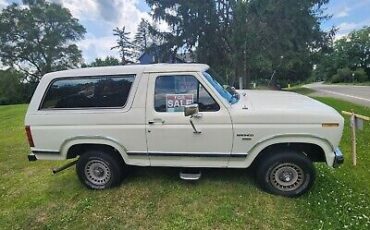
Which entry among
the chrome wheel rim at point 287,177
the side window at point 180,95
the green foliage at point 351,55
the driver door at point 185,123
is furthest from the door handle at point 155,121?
the green foliage at point 351,55

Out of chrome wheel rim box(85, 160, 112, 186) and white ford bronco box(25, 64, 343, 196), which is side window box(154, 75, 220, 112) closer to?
white ford bronco box(25, 64, 343, 196)

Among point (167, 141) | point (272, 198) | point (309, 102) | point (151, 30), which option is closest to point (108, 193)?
point (167, 141)

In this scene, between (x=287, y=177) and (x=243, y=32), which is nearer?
(x=287, y=177)

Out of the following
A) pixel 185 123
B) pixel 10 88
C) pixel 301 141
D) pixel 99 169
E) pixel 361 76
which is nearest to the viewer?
pixel 301 141

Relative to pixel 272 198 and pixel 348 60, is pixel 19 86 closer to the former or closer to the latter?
pixel 272 198

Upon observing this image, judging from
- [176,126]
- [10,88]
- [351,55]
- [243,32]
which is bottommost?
[10,88]

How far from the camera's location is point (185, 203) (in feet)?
13.5

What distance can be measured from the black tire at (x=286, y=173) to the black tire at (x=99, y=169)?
225 centimetres

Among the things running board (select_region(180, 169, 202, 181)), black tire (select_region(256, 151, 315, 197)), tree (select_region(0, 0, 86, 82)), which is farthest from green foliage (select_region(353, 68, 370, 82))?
running board (select_region(180, 169, 202, 181))

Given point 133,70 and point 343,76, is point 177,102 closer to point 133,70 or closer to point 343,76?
point 133,70

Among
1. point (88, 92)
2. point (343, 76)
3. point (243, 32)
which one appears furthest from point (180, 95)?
point (343, 76)

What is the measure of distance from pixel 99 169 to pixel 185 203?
5.22 feet

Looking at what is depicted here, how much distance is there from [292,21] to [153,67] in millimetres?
20669

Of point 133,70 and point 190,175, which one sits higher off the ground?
point 133,70
